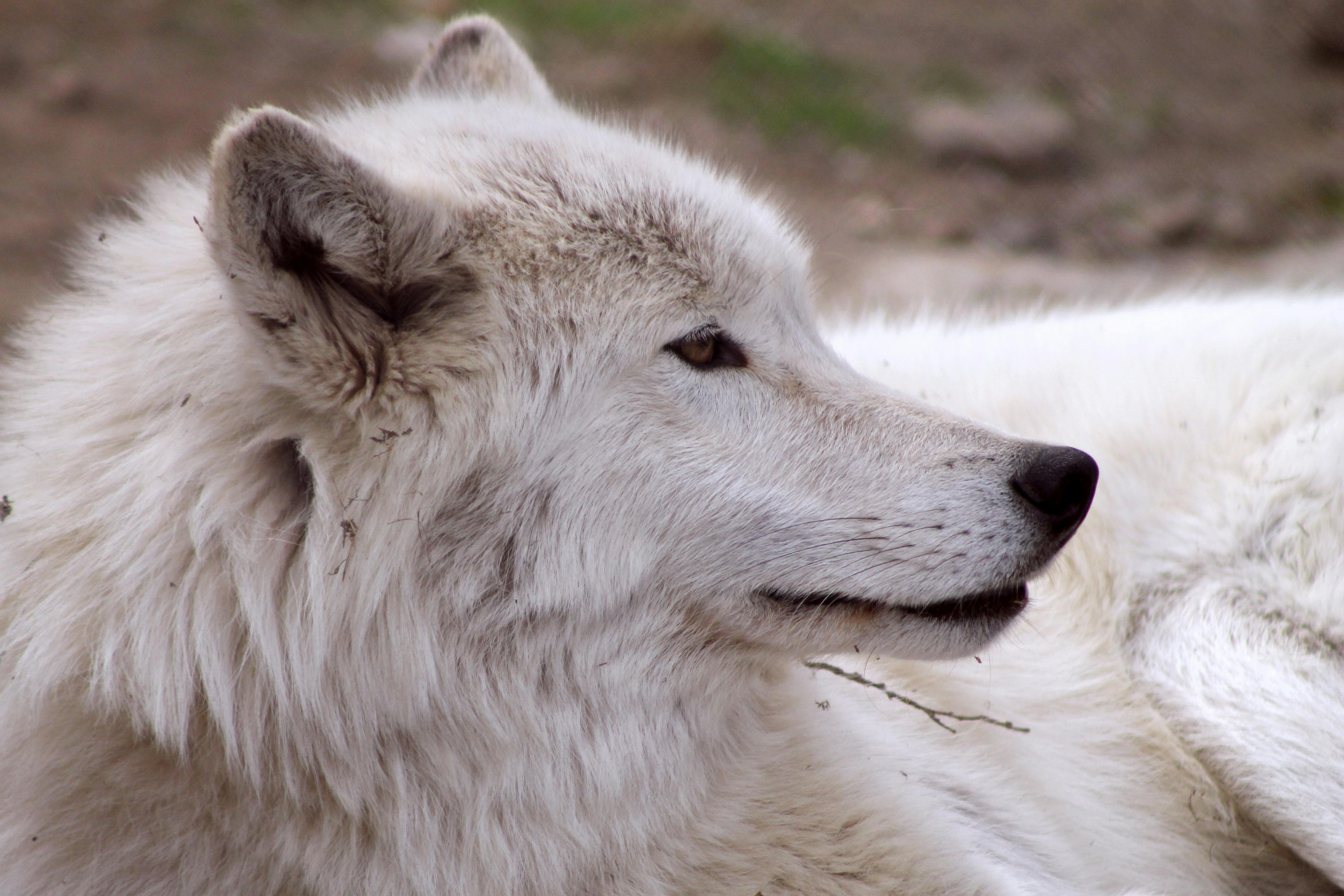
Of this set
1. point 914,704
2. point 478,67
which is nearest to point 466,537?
point 914,704

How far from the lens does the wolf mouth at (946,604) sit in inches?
89.8

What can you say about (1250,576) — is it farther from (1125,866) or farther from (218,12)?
(218,12)

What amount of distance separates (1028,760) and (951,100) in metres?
6.40

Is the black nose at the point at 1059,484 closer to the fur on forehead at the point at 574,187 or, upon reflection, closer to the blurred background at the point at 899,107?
the fur on forehead at the point at 574,187

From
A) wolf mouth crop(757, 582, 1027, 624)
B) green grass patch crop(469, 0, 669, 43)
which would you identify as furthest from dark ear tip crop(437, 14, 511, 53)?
green grass patch crop(469, 0, 669, 43)

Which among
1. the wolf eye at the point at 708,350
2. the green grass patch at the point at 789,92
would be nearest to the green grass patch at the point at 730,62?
the green grass patch at the point at 789,92

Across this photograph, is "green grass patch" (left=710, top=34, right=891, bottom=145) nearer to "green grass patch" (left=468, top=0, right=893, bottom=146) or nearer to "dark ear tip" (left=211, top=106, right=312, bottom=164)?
"green grass patch" (left=468, top=0, right=893, bottom=146)

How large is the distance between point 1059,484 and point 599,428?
34.7 inches

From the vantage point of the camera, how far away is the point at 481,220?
7.32ft

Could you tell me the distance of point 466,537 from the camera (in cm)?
216

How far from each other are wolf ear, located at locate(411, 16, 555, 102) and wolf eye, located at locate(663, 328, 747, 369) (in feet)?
3.23

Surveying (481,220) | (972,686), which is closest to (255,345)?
(481,220)

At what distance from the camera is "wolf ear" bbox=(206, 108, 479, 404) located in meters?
1.88

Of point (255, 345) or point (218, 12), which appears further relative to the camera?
point (218, 12)
